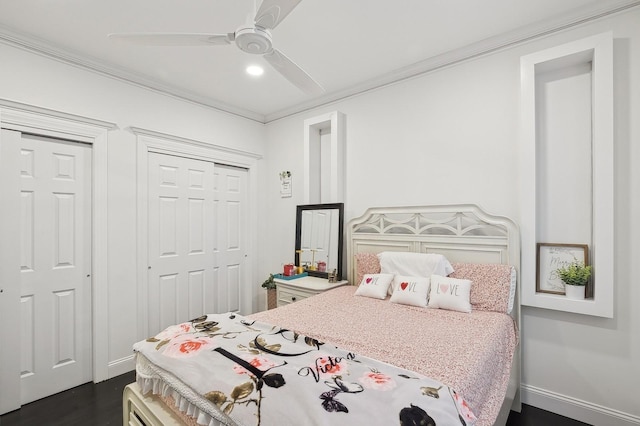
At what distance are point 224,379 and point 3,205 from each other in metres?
2.37

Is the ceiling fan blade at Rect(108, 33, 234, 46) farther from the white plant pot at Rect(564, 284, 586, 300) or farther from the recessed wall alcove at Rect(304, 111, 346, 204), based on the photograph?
the white plant pot at Rect(564, 284, 586, 300)

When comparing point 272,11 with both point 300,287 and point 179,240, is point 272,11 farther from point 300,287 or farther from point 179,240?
point 179,240

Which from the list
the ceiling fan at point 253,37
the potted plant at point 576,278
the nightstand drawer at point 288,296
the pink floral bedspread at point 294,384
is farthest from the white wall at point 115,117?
the potted plant at point 576,278

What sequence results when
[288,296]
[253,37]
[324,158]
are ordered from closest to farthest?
[253,37], [288,296], [324,158]

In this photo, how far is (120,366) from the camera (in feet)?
9.42

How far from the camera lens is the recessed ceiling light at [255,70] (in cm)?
290

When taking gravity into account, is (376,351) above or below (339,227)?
below

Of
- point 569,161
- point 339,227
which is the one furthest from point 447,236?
point 339,227

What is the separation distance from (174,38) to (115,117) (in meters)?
1.71

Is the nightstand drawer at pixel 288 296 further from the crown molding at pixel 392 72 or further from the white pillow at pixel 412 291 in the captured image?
the crown molding at pixel 392 72

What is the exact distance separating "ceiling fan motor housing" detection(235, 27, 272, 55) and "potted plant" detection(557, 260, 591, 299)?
2433mm

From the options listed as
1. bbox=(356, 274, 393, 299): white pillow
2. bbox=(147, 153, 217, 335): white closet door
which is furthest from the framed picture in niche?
bbox=(147, 153, 217, 335): white closet door

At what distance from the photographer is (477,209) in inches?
Answer: 100

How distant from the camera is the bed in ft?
3.44
